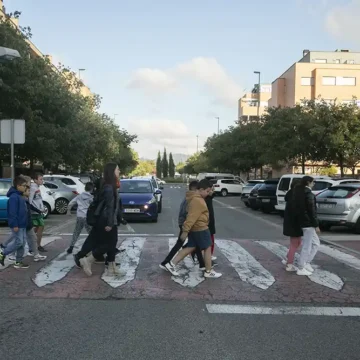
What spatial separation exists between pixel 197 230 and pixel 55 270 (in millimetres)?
2528

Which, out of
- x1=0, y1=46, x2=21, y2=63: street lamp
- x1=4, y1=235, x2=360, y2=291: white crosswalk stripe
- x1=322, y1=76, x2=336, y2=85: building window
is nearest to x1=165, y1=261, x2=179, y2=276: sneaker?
x1=4, y1=235, x2=360, y2=291: white crosswalk stripe

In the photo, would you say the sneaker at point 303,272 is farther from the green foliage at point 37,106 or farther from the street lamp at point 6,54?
the green foliage at point 37,106

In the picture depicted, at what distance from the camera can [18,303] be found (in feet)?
20.0

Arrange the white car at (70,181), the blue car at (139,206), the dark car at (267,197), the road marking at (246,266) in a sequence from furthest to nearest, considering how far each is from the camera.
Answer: the dark car at (267,197) < the white car at (70,181) < the blue car at (139,206) < the road marking at (246,266)

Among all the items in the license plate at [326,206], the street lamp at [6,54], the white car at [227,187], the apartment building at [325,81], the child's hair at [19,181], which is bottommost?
the white car at [227,187]

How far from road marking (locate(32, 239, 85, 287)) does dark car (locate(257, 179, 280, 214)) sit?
1423cm

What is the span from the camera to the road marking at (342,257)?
9.09 m

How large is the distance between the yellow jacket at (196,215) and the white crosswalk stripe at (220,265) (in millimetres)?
830

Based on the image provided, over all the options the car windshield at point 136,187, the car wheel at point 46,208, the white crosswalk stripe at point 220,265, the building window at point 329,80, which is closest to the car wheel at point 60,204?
the car wheel at point 46,208

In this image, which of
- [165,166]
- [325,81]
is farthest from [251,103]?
[165,166]

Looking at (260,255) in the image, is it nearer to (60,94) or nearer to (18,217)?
(18,217)

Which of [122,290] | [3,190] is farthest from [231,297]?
[3,190]

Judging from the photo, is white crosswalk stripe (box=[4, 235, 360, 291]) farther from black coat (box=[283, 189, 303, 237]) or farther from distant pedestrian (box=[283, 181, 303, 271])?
black coat (box=[283, 189, 303, 237])

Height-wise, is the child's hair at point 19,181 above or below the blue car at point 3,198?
above
